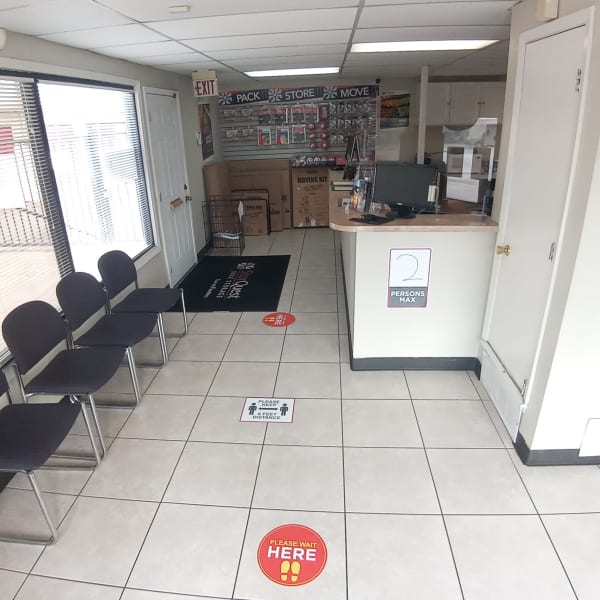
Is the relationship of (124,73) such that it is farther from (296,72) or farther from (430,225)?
(430,225)

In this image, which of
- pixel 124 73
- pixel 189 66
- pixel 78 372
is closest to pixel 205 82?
pixel 189 66

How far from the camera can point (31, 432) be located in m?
2.19

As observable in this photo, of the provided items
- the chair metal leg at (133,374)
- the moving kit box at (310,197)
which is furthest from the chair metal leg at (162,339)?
the moving kit box at (310,197)

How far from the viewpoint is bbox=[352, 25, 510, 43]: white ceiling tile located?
119 inches

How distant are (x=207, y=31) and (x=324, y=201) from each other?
4721 mm

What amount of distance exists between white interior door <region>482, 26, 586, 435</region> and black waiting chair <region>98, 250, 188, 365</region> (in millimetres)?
2522

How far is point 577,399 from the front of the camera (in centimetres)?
236

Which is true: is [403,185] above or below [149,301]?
above

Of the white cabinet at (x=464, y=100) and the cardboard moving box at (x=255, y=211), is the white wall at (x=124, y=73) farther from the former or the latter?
the white cabinet at (x=464, y=100)

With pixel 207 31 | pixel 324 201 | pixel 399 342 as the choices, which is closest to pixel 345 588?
pixel 399 342

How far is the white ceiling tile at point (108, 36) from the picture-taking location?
8.83ft

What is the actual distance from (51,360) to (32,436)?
0.88 m

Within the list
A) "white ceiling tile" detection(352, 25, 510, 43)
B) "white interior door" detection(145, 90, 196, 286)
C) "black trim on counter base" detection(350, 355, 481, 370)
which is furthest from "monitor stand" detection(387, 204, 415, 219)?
"white interior door" detection(145, 90, 196, 286)

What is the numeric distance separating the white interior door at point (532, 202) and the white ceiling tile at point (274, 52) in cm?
176
